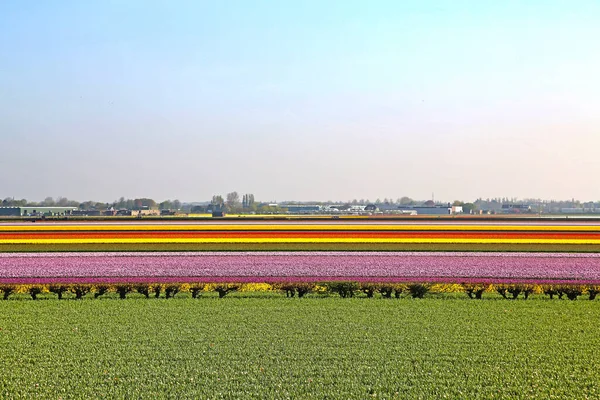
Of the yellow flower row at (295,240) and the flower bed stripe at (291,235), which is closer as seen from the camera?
the yellow flower row at (295,240)

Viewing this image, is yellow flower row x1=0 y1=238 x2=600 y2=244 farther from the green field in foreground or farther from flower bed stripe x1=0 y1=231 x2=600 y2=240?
the green field in foreground

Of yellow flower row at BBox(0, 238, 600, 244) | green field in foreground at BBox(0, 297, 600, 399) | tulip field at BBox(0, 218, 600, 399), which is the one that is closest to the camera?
green field in foreground at BBox(0, 297, 600, 399)

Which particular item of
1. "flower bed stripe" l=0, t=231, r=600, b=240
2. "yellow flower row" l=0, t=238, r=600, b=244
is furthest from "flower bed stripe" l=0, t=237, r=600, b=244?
"flower bed stripe" l=0, t=231, r=600, b=240

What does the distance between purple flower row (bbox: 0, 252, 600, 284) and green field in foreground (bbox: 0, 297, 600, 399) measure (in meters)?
6.15

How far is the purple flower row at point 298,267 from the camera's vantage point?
25469mm

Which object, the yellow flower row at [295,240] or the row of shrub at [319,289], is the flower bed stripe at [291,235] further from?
the row of shrub at [319,289]

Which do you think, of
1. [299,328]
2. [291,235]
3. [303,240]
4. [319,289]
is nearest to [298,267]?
[319,289]

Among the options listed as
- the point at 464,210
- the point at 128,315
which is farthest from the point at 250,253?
the point at 464,210

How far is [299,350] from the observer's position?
13039mm

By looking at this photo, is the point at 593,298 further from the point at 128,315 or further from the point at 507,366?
the point at 128,315

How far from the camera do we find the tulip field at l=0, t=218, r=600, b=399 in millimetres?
10992

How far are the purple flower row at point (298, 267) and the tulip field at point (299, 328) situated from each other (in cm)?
13

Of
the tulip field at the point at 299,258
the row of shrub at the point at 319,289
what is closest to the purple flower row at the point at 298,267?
the tulip field at the point at 299,258

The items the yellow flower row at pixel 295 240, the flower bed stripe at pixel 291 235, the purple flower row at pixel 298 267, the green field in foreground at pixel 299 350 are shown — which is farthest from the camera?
the flower bed stripe at pixel 291 235
